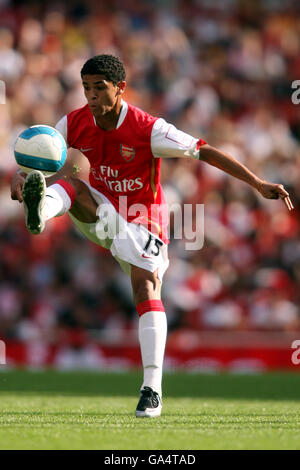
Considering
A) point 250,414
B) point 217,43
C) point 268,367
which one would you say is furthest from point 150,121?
point 217,43

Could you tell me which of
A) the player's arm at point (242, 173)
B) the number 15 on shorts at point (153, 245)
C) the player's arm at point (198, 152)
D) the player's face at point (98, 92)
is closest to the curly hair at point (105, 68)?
the player's face at point (98, 92)

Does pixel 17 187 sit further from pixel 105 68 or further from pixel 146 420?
pixel 146 420

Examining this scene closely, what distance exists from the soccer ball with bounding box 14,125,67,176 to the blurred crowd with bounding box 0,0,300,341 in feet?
19.3

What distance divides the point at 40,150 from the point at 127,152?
22.6 inches

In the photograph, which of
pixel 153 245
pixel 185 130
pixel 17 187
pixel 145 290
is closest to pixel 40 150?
pixel 17 187

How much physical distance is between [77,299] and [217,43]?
240 inches

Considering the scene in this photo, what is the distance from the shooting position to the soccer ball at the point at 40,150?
19.2 feet

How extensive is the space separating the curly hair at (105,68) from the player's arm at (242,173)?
0.72m

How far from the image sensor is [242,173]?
559cm

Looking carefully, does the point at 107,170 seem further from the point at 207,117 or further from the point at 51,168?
the point at 207,117

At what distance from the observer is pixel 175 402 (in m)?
6.98

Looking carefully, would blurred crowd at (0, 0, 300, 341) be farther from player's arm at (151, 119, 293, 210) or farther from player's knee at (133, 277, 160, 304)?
player's arm at (151, 119, 293, 210)

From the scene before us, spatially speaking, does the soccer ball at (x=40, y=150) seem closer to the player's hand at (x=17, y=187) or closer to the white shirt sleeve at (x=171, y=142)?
the player's hand at (x=17, y=187)

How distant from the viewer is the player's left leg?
545 centimetres
